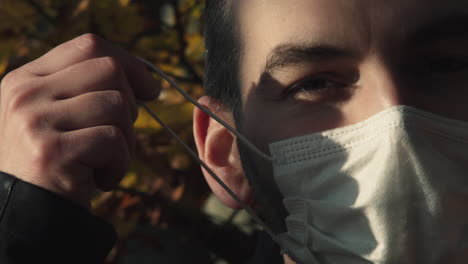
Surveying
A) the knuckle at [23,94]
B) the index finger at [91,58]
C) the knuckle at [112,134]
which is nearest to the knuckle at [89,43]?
the index finger at [91,58]

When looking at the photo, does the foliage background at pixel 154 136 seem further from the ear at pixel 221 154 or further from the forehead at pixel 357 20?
the forehead at pixel 357 20

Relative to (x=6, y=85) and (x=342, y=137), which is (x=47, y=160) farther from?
(x=342, y=137)

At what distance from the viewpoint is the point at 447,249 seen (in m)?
1.75

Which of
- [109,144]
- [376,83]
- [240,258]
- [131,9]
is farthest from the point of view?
[240,258]

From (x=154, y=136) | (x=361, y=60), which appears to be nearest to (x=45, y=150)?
(x=361, y=60)

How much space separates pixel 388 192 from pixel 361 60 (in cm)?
38

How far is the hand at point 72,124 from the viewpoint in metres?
1.73

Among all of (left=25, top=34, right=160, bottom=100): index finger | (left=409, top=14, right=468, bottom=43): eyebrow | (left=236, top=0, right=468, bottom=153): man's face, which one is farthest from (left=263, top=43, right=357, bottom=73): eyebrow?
(left=25, top=34, right=160, bottom=100): index finger

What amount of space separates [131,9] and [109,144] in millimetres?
1065

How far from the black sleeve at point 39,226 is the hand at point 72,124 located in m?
0.03

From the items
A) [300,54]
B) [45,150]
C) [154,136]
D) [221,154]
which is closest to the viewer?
[45,150]

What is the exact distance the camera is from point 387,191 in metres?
1.75

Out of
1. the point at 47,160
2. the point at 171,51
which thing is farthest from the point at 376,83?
the point at 171,51

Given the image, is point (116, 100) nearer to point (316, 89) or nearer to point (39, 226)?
point (39, 226)
